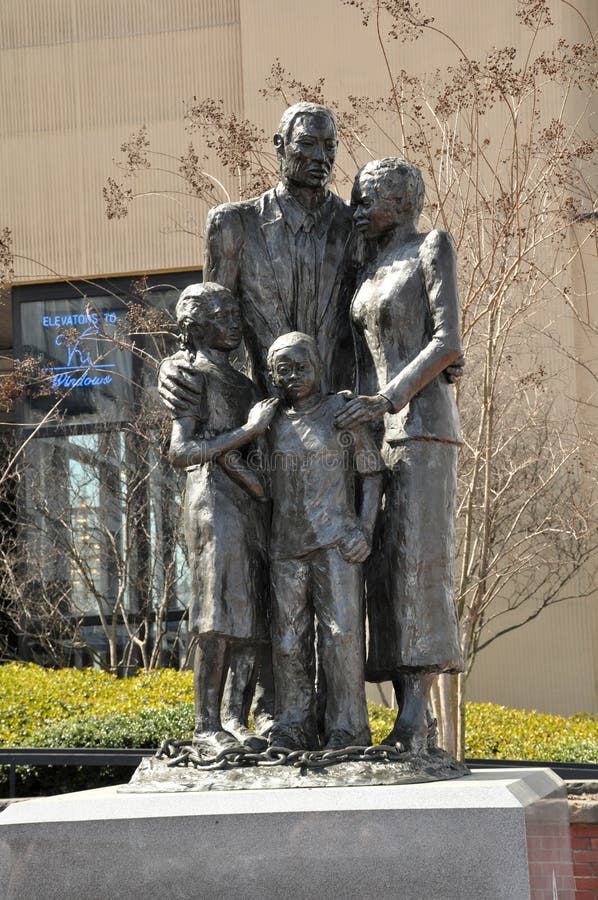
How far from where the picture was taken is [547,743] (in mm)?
11773

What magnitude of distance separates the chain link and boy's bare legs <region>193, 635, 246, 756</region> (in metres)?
0.23

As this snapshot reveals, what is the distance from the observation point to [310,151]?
573cm

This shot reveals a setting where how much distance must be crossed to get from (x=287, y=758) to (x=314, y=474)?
1072mm

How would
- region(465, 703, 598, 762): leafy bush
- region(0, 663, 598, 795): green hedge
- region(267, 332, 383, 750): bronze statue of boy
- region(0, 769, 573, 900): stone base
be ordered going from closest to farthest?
region(0, 769, 573, 900): stone base → region(267, 332, 383, 750): bronze statue of boy → region(0, 663, 598, 795): green hedge → region(465, 703, 598, 762): leafy bush

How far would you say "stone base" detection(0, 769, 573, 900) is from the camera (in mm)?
4414

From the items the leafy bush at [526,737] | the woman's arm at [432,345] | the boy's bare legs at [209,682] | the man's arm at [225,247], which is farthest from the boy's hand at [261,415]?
the leafy bush at [526,737]

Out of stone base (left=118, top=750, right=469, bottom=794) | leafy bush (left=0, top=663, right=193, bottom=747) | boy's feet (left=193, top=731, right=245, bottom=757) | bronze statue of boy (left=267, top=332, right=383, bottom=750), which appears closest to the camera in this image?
stone base (left=118, top=750, right=469, bottom=794)

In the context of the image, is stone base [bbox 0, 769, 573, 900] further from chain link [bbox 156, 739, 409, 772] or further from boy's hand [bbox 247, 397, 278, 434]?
boy's hand [bbox 247, 397, 278, 434]

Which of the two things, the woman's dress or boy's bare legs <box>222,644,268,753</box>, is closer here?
the woman's dress

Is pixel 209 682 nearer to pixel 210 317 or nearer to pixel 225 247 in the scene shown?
pixel 210 317

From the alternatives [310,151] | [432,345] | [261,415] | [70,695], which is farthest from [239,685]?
[70,695]

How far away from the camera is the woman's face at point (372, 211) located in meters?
5.68

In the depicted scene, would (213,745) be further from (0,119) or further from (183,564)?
(0,119)

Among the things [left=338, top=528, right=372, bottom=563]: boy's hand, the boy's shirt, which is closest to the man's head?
the boy's shirt
